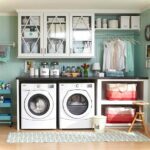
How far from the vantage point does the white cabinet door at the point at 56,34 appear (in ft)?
18.1

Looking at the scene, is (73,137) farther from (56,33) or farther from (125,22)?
(125,22)

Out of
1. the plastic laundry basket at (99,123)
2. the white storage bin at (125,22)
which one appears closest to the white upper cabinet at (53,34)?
the white storage bin at (125,22)

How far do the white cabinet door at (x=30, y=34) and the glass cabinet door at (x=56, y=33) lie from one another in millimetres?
109

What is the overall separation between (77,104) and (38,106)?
664 mm

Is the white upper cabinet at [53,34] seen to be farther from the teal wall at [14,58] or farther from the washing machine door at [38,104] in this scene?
the washing machine door at [38,104]

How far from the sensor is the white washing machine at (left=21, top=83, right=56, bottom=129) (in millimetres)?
5133

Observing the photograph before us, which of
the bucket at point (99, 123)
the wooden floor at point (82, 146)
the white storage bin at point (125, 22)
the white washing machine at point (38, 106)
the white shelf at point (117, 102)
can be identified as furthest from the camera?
the white storage bin at point (125, 22)

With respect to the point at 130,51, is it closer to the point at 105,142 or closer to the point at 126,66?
the point at 126,66

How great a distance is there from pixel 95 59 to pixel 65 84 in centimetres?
106

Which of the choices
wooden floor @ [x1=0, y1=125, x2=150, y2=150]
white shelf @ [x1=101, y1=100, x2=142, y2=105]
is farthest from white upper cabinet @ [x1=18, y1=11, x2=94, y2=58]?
wooden floor @ [x1=0, y1=125, x2=150, y2=150]

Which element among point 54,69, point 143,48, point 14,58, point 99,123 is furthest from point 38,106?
point 143,48

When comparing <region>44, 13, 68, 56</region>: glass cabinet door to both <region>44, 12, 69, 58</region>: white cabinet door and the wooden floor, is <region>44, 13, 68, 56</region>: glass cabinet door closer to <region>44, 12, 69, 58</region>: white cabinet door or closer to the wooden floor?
<region>44, 12, 69, 58</region>: white cabinet door

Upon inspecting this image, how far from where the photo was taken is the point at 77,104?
5.21 m

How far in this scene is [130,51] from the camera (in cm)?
578
